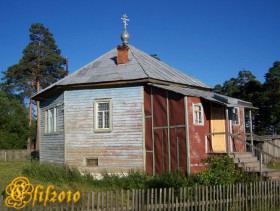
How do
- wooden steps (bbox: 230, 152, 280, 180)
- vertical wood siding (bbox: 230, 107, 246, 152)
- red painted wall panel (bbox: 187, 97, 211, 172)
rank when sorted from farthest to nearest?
vertical wood siding (bbox: 230, 107, 246, 152) < red painted wall panel (bbox: 187, 97, 211, 172) < wooden steps (bbox: 230, 152, 280, 180)

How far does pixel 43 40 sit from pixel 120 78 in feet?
99.0

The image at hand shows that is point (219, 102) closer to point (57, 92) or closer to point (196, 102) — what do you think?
point (196, 102)

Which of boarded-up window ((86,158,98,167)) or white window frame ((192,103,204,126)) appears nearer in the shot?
white window frame ((192,103,204,126))

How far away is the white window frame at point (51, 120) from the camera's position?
19156mm

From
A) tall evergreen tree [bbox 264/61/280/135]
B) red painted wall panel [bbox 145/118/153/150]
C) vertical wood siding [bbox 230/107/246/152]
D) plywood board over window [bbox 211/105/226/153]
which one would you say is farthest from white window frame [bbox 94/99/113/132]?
tall evergreen tree [bbox 264/61/280/135]

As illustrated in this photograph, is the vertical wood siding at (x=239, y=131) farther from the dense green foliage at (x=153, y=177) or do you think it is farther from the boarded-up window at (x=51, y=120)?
the boarded-up window at (x=51, y=120)

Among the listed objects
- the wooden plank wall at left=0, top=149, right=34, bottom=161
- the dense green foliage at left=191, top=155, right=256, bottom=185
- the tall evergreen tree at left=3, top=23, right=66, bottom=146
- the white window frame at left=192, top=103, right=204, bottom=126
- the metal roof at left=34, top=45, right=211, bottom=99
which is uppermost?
the tall evergreen tree at left=3, top=23, right=66, bottom=146

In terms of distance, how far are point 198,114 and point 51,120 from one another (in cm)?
911

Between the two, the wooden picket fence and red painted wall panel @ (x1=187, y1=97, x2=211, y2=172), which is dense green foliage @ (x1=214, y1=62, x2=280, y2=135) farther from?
the wooden picket fence

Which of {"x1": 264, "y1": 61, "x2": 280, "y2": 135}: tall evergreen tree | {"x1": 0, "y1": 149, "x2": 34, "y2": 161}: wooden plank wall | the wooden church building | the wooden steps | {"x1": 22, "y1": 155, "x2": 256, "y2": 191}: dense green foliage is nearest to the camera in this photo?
{"x1": 22, "y1": 155, "x2": 256, "y2": 191}: dense green foliage

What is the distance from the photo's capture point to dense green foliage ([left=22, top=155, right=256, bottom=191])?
12.8 m

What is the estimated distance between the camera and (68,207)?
7.54m

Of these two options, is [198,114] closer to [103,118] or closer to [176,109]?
[176,109]

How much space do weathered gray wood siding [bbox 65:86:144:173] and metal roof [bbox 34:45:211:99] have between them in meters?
0.55
